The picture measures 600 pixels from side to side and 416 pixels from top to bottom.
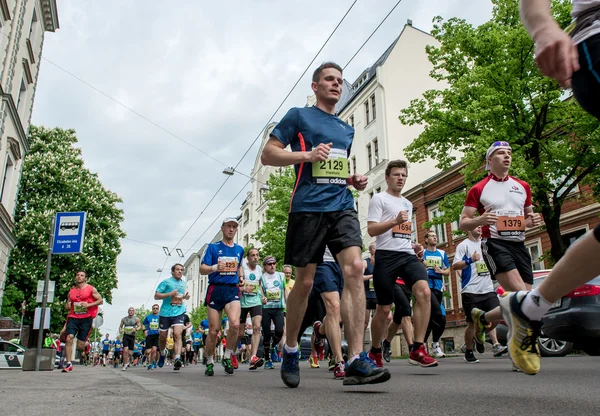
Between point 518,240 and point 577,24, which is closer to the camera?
point 577,24

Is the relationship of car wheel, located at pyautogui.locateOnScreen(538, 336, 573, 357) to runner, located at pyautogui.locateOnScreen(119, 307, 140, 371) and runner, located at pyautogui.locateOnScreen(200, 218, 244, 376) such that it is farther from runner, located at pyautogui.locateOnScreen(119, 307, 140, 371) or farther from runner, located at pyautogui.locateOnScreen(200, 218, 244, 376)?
runner, located at pyautogui.locateOnScreen(119, 307, 140, 371)

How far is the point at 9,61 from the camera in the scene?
2048 centimetres

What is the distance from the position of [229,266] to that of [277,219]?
2462cm

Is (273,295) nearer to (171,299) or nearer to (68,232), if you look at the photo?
(171,299)

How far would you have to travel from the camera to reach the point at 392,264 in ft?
21.0

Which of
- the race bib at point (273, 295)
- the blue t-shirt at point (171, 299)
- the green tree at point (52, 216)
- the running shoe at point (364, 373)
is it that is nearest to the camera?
the running shoe at point (364, 373)

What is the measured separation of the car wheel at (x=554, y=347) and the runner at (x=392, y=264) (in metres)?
5.39

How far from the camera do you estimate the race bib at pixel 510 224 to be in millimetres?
5730

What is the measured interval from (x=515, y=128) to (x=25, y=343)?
80.2 feet

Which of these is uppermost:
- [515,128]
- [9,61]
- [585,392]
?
[9,61]

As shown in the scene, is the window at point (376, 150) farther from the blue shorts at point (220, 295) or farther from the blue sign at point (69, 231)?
the blue shorts at point (220, 295)

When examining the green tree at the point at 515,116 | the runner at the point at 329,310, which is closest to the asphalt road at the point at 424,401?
the runner at the point at 329,310

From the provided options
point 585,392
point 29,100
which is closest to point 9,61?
point 29,100

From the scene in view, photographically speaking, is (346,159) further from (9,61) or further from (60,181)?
(60,181)
